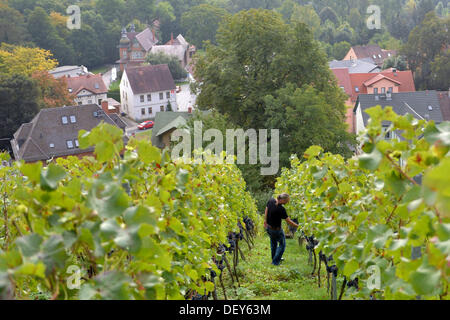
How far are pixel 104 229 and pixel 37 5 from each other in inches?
3510

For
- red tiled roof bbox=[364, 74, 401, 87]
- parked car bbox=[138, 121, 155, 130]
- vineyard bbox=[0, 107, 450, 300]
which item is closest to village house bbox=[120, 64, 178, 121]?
parked car bbox=[138, 121, 155, 130]

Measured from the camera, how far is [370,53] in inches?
3054

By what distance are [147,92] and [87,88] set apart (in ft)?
23.4

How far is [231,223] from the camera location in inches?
334

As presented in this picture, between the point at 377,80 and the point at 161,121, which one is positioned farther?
the point at 377,80

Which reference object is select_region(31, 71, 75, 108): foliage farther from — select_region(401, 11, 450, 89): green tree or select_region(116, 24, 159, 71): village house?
select_region(401, 11, 450, 89): green tree

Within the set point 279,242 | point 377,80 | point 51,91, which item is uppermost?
point 377,80

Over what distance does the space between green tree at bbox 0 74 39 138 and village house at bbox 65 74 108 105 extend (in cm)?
1426

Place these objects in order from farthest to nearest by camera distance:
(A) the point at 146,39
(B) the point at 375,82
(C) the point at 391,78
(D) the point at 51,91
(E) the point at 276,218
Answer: (A) the point at 146,39
(C) the point at 391,78
(B) the point at 375,82
(D) the point at 51,91
(E) the point at 276,218

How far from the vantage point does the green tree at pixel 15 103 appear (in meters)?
43.8

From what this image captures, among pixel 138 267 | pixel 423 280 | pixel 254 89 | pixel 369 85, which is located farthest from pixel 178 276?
pixel 369 85

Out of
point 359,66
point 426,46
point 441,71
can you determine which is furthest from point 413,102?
point 359,66

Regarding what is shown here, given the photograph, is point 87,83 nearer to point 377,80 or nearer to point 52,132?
point 52,132

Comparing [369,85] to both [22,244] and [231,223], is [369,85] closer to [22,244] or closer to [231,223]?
[231,223]
